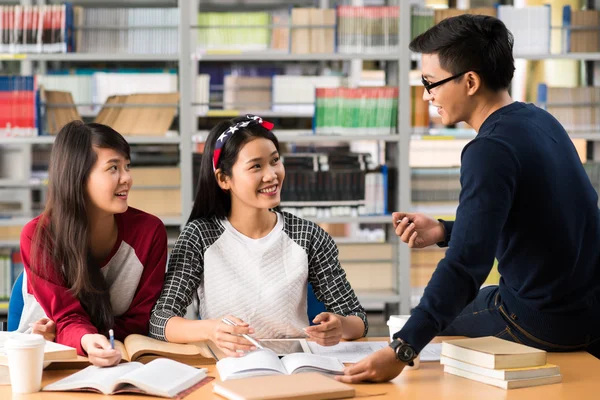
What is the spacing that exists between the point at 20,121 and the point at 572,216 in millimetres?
2985

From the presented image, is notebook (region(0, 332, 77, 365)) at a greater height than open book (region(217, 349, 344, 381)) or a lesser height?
greater

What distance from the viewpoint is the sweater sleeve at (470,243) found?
1.53 metres

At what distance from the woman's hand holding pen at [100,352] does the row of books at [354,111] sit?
245 cm

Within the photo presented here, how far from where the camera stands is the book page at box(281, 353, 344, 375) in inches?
61.7

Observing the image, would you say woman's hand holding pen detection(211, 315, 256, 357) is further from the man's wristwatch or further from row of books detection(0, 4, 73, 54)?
row of books detection(0, 4, 73, 54)

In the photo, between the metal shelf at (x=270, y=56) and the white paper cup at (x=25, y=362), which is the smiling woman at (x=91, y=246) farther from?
the metal shelf at (x=270, y=56)

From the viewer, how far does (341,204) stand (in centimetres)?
401

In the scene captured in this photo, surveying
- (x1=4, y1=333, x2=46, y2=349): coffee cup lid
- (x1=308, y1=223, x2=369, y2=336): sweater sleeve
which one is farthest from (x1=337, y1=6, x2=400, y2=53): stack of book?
Result: (x1=4, y1=333, x2=46, y2=349): coffee cup lid

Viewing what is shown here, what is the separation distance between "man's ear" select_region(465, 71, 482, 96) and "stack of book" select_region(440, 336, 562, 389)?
59 centimetres

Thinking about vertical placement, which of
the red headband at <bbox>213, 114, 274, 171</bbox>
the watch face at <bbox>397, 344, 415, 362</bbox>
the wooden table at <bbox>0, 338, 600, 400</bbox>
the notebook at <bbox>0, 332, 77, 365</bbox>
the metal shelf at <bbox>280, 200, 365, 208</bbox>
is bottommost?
the wooden table at <bbox>0, 338, 600, 400</bbox>

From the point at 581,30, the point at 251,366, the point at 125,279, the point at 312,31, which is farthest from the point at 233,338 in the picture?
the point at 581,30

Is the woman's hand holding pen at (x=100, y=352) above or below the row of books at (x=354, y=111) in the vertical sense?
below

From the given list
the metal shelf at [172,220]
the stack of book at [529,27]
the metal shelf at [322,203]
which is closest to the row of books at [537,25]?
the stack of book at [529,27]

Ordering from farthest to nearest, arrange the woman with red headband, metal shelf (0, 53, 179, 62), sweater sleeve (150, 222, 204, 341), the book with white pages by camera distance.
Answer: metal shelf (0, 53, 179, 62) < the woman with red headband < sweater sleeve (150, 222, 204, 341) < the book with white pages
